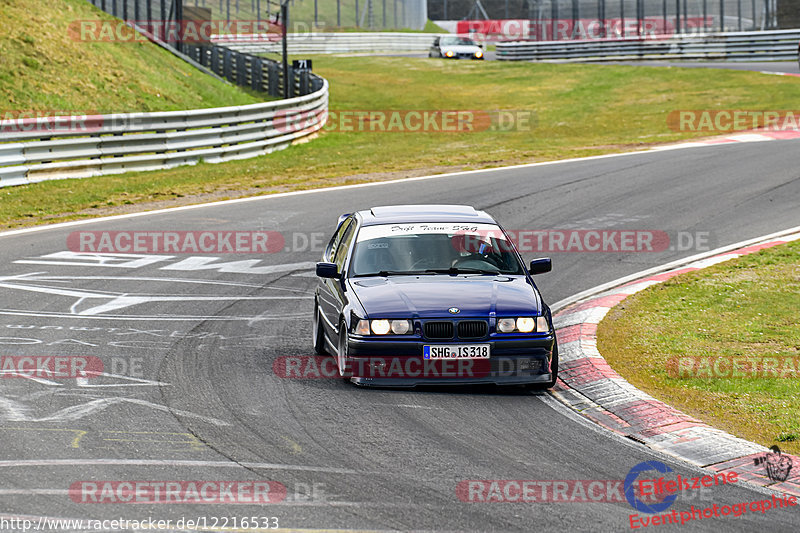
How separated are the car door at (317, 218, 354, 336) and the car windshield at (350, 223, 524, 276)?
11.3 inches

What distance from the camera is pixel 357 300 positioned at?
29.5 ft

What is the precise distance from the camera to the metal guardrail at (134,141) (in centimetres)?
2116

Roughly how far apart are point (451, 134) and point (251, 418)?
26.1 m

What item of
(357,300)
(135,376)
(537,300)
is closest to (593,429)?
(537,300)

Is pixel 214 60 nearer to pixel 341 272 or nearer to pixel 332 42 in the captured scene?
pixel 332 42

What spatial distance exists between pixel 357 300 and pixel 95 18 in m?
28.2

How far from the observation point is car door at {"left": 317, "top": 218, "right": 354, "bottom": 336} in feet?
30.9

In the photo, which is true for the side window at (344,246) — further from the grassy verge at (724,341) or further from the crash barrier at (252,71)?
the crash barrier at (252,71)

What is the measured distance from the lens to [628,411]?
26.7 feet

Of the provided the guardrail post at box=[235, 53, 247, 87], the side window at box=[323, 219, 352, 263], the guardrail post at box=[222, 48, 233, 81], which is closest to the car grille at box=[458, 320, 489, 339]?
the side window at box=[323, 219, 352, 263]

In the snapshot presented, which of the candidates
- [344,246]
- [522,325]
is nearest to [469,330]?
[522,325]

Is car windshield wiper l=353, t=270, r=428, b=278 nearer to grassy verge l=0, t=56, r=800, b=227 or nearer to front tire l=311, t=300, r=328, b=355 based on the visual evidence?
front tire l=311, t=300, r=328, b=355

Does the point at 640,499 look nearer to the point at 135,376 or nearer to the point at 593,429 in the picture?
the point at 593,429

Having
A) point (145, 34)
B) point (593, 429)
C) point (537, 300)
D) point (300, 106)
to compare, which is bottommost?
point (593, 429)
